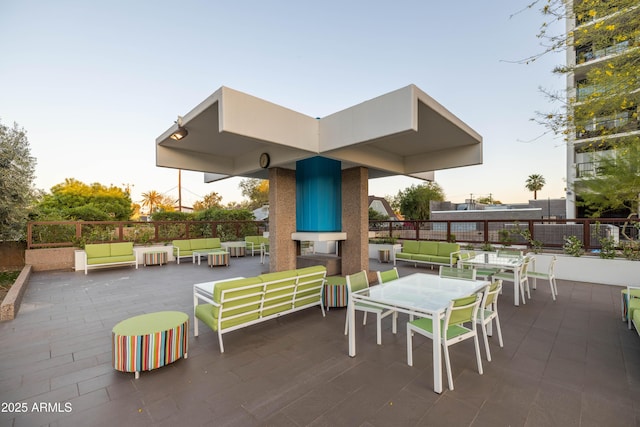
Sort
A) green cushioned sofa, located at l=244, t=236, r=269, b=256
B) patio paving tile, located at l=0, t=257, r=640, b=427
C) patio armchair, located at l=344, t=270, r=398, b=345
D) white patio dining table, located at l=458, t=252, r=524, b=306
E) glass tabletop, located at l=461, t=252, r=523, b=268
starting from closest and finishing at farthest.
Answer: patio paving tile, located at l=0, t=257, r=640, b=427 → patio armchair, located at l=344, t=270, r=398, b=345 → white patio dining table, located at l=458, t=252, r=524, b=306 → glass tabletop, located at l=461, t=252, r=523, b=268 → green cushioned sofa, located at l=244, t=236, r=269, b=256

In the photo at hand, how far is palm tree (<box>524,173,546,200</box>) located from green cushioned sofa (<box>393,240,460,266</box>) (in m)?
36.0

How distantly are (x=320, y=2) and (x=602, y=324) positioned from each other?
404 inches

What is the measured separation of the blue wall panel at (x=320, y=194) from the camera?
6793 millimetres

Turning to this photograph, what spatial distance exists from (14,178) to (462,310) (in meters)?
10.3

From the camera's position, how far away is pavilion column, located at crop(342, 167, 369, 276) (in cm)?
670

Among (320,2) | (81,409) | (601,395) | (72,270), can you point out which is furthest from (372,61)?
(72,270)

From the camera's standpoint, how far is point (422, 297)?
10.1 ft

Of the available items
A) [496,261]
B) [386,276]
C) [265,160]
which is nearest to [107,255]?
[265,160]

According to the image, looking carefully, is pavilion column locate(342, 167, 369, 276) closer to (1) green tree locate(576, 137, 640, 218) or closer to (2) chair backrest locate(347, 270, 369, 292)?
(2) chair backrest locate(347, 270, 369, 292)

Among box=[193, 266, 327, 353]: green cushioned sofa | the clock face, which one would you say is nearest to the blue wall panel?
the clock face

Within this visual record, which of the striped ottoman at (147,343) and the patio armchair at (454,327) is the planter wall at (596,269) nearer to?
the patio armchair at (454,327)

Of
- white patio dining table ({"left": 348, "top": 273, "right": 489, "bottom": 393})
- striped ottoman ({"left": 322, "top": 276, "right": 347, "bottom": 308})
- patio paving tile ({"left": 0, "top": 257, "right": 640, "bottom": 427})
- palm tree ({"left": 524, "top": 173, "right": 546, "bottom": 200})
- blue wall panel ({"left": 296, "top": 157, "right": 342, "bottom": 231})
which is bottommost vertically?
patio paving tile ({"left": 0, "top": 257, "right": 640, "bottom": 427})

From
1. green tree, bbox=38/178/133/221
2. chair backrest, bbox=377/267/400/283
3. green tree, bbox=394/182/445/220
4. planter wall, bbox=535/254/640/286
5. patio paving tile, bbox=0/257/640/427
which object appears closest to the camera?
patio paving tile, bbox=0/257/640/427

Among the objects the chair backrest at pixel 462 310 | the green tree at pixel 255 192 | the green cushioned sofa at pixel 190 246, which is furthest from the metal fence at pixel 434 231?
the green tree at pixel 255 192
